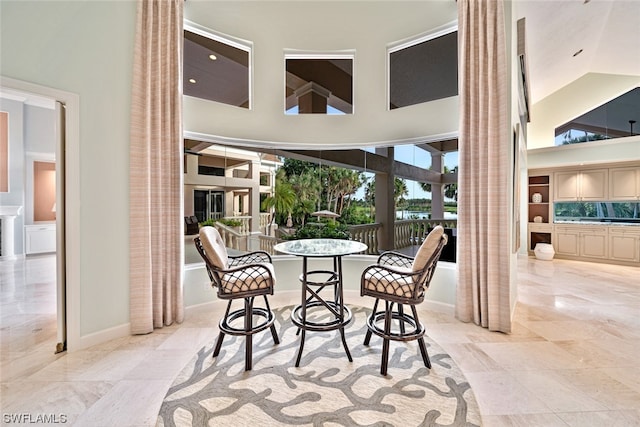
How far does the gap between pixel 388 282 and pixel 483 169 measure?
1.72 metres

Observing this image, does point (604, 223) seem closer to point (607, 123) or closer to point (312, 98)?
point (607, 123)

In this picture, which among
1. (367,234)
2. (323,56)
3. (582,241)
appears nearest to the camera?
(323,56)

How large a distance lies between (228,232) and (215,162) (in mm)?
968

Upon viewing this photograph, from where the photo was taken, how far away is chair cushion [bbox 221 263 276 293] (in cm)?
221

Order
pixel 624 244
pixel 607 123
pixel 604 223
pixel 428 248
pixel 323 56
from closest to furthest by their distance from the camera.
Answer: pixel 428 248, pixel 323 56, pixel 624 244, pixel 607 123, pixel 604 223

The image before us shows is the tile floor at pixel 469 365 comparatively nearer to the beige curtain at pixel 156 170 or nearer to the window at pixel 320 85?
the beige curtain at pixel 156 170

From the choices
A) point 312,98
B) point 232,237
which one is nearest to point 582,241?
point 312,98

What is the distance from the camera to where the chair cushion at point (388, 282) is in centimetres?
215

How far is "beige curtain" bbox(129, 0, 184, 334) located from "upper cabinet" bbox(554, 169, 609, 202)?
8317 millimetres

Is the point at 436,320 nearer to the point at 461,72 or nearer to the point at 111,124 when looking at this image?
the point at 461,72

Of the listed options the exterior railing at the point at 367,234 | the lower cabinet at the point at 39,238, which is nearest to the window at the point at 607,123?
the exterior railing at the point at 367,234

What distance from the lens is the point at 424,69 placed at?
3.64 metres

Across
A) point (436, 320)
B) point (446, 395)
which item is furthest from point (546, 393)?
point (436, 320)

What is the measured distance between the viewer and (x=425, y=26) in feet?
11.6
